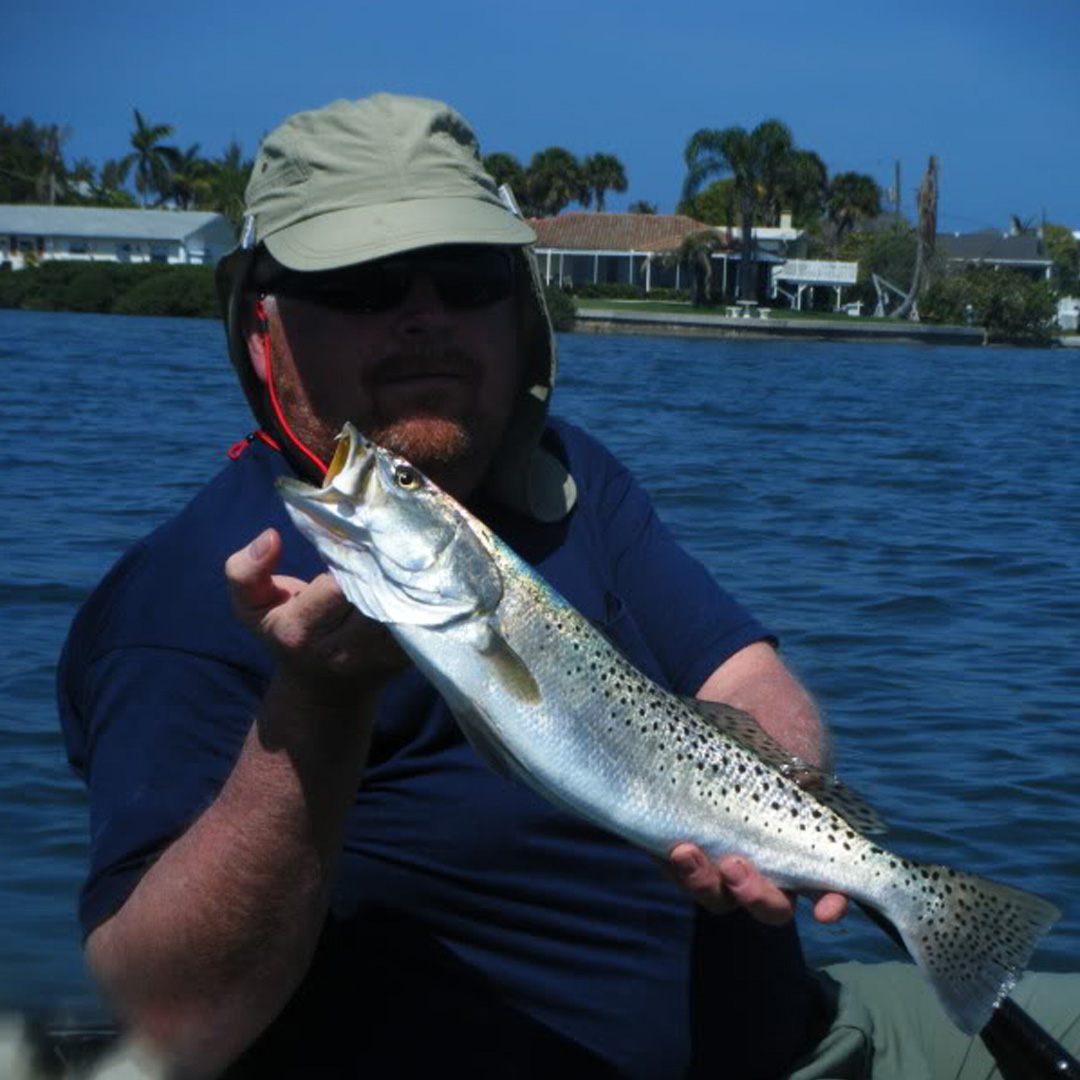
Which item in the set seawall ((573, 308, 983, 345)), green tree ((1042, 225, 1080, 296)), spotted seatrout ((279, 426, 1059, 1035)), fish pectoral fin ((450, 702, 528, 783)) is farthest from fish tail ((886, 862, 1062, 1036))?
green tree ((1042, 225, 1080, 296))

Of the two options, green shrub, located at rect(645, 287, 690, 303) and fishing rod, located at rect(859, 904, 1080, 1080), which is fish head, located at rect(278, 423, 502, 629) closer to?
fishing rod, located at rect(859, 904, 1080, 1080)

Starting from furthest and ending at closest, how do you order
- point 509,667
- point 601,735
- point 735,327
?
point 735,327 → point 601,735 → point 509,667

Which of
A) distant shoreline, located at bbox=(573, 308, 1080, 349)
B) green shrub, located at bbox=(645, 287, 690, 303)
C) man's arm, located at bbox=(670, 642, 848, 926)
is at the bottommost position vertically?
distant shoreline, located at bbox=(573, 308, 1080, 349)

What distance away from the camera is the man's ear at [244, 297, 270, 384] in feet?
10.9

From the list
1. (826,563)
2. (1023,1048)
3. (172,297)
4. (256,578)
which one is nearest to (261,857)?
(256,578)

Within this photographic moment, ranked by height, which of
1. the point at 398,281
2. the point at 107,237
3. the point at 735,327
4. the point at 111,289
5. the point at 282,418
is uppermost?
the point at 398,281

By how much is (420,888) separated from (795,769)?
648 mm

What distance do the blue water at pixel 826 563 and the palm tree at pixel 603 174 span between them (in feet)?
235

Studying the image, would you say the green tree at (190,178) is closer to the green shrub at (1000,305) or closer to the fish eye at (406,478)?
the green shrub at (1000,305)

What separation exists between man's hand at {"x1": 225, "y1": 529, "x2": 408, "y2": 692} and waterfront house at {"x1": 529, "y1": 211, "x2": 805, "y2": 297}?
3350 inches

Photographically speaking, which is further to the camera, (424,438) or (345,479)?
(424,438)

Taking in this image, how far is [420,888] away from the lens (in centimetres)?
300

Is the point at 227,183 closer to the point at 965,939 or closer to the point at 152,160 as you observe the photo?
the point at 152,160

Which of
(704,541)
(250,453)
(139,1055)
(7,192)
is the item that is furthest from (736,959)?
(7,192)
